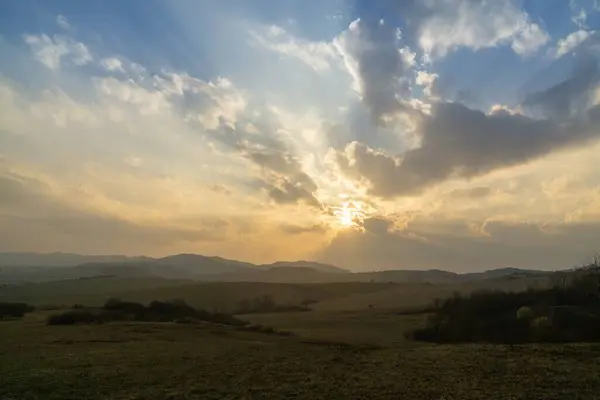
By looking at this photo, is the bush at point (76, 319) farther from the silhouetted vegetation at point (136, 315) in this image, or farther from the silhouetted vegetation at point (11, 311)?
the silhouetted vegetation at point (11, 311)

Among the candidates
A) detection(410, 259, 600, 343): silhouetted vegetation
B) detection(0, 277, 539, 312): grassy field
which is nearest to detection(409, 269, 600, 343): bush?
detection(410, 259, 600, 343): silhouetted vegetation

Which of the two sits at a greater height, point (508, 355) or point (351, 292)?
point (351, 292)

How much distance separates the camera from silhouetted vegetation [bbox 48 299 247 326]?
42.0 m

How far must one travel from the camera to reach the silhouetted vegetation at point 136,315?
42.0 meters

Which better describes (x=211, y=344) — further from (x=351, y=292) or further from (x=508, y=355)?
(x=351, y=292)

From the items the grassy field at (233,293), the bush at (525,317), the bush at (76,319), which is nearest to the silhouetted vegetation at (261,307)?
the grassy field at (233,293)

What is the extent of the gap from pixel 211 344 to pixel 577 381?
17.8 metres

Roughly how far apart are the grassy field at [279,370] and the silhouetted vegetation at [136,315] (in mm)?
10677

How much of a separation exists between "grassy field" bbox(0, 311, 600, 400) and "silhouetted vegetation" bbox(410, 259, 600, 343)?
21.6 ft

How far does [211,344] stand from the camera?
29.3 m

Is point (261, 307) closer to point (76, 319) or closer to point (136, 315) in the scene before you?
point (136, 315)

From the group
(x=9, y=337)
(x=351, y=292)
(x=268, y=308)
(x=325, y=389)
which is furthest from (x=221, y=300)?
(x=325, y=389)

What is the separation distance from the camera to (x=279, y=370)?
68.4 ft

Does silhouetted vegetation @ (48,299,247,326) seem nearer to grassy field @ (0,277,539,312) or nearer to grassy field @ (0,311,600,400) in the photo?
grassy field @ (0,311,600,400)
